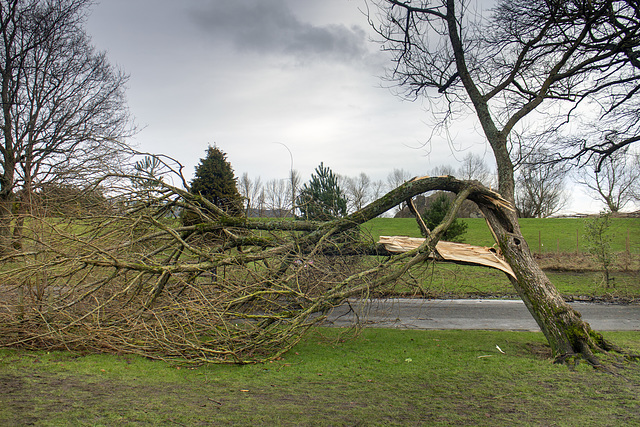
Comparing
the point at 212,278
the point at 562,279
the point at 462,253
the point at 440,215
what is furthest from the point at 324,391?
the point at 562,279

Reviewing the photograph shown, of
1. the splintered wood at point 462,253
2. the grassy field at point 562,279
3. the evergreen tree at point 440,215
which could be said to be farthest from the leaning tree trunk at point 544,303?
the evergreen tree at point 440,215

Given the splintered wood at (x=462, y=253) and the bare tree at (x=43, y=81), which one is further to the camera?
the bare tree at (x=43, y=81)

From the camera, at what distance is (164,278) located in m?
6.46

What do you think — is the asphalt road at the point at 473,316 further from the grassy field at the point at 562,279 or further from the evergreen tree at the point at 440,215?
the evergreen tree at the point at 440,215

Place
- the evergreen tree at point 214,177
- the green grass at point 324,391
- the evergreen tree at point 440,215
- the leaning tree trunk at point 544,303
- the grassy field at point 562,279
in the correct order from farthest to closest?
the evergreen tree at point 440,215 < the grassy field at point 562,279 < the evergreen tree at point 214,177 < the leaning tree trunk at point 544,303 < the green grass at point 324,391

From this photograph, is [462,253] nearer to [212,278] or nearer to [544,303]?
[544,303]

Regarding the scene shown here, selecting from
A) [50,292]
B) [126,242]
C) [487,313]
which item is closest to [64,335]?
[50,292]

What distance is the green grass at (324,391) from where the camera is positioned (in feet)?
14.0

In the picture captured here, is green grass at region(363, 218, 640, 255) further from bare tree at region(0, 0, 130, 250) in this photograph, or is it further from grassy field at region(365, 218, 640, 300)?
bare tree at region(0, 0, 130, 250)

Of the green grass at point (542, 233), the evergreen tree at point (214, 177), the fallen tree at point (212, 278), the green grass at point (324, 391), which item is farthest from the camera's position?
the green grass at point (542, 233)

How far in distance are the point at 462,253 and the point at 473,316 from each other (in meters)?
4.13

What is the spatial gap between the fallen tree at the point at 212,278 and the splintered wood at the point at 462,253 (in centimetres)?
4

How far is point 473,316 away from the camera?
1142 cm

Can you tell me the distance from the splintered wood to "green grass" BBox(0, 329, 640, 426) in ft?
5.06
